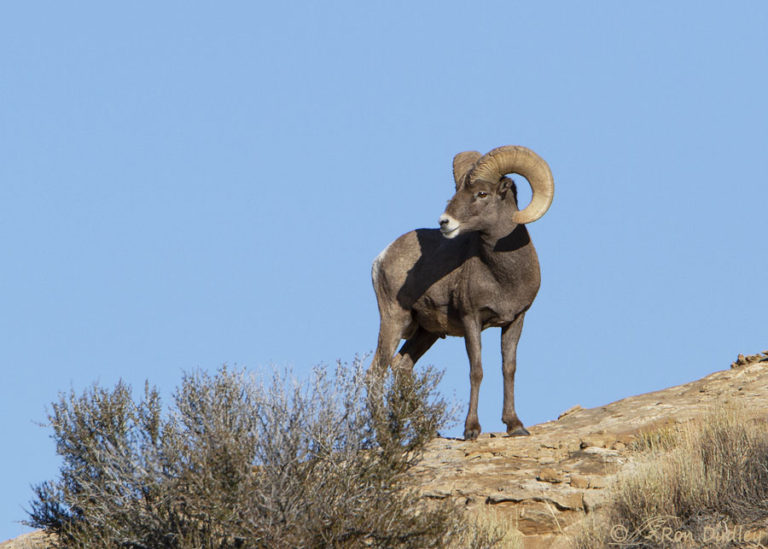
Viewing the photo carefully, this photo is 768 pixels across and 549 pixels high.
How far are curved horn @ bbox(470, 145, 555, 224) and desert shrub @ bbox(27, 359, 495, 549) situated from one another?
3934 millimetres

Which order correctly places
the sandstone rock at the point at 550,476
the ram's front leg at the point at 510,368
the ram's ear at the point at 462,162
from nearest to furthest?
the sandstone rock at the point at 550,476 → the ram's front leg at the point at 510,368 → the ram's ear at the point at 462,162

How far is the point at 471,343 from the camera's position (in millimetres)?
14320

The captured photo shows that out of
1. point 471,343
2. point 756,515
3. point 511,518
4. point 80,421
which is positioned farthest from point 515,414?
point 80,421

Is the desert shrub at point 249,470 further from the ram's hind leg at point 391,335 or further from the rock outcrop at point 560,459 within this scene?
the ram's hind leg at point 391,335

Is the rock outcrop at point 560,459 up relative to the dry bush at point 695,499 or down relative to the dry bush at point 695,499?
up

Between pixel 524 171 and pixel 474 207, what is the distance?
0.80 metres

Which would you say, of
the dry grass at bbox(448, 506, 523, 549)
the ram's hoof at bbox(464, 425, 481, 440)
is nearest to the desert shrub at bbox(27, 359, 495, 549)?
the dry grass at bbox(448, 506, 523, 549)

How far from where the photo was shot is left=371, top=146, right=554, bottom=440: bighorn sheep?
14.0m

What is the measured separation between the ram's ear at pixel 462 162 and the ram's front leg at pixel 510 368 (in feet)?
6.75

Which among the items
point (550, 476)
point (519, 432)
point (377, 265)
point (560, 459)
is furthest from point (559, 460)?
point (377, 265)

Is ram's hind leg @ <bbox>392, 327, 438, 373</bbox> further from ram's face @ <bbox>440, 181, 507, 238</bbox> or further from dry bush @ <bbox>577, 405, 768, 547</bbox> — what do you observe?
dry bush @ <bbox>577, 405, 768, 547</bbox>

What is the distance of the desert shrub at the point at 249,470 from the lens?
29.5 feet

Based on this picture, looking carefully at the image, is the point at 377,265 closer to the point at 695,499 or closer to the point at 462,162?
the point at 462,162

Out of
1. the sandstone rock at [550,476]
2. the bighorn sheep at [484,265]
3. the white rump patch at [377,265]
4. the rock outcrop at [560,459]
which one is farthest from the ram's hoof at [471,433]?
the white rump patch at [377,265]
